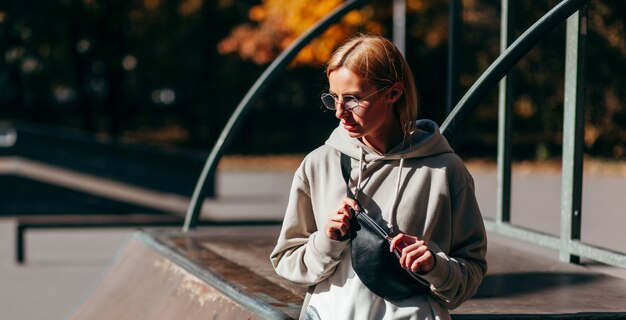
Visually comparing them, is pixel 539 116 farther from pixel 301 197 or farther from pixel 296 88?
pixel 301 197

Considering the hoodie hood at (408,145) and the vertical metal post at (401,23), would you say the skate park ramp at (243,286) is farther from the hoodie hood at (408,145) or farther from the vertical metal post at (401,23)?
the vertical metal post at (401,23)

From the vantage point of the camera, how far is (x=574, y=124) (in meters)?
4.87

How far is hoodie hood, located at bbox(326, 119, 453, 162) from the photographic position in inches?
105

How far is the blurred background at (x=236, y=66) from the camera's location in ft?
73.9

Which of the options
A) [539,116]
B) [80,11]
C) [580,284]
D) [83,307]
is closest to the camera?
[580,284]

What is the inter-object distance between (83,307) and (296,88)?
29452 mm

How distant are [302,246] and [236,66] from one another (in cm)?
2881

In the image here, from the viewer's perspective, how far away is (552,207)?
14992 millimetres

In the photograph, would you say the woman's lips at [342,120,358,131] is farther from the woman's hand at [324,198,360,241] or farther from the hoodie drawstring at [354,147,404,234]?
the woman's hand at [324,198,360,241]

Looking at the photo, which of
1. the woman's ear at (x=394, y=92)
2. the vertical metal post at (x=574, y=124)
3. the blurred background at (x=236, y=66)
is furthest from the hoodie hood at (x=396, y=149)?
the blurred background at (x=236, y=66)

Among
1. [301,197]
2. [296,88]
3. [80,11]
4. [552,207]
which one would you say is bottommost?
[296,88]

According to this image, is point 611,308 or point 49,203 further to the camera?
point 49,203

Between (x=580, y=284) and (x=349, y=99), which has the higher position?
(x=349, y=99)

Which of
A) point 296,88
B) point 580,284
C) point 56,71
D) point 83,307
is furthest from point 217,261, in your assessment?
point 296,88
